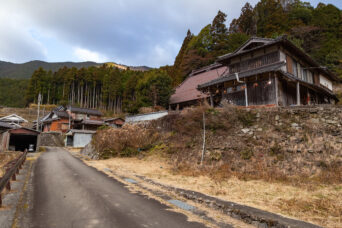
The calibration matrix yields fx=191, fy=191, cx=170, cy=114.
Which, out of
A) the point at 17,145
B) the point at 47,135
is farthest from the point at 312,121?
the point at 47,135

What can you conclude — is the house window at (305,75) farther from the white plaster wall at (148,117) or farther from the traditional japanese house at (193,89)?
the white plaster wall at (148,117)

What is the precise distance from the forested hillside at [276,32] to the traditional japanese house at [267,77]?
1484cm

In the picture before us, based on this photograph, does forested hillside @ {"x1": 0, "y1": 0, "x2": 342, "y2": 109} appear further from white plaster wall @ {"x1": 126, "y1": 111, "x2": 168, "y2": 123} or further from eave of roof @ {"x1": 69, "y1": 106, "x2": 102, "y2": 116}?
eave of roof @ {"x1": 69, "y1": 106, "x2": 102, "y2": 116}

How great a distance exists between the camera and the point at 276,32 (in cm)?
3388

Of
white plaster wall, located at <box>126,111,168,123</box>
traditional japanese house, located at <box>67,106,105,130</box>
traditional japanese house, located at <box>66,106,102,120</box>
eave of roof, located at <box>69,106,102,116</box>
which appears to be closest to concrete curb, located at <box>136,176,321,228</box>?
white plaster wall, located at <box>126,111,168,123</box>

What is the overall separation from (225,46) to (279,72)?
72.3ft

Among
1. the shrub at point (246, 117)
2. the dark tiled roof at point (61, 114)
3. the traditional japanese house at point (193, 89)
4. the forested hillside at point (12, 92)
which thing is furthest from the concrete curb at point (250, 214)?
the forested hillside at point (12, 92)

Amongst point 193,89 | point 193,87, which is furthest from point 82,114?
point 193,89

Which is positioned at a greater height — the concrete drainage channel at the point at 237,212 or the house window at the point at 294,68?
the house window at the point at 294,68

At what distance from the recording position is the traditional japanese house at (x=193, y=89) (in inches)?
919

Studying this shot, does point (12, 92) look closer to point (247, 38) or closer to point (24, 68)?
point (247, 38)

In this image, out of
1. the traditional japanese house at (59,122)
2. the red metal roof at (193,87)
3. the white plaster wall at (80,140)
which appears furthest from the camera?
the traditional japanese house at (59,122)

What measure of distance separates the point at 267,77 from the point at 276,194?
11.4 meters

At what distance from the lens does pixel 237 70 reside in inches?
730
